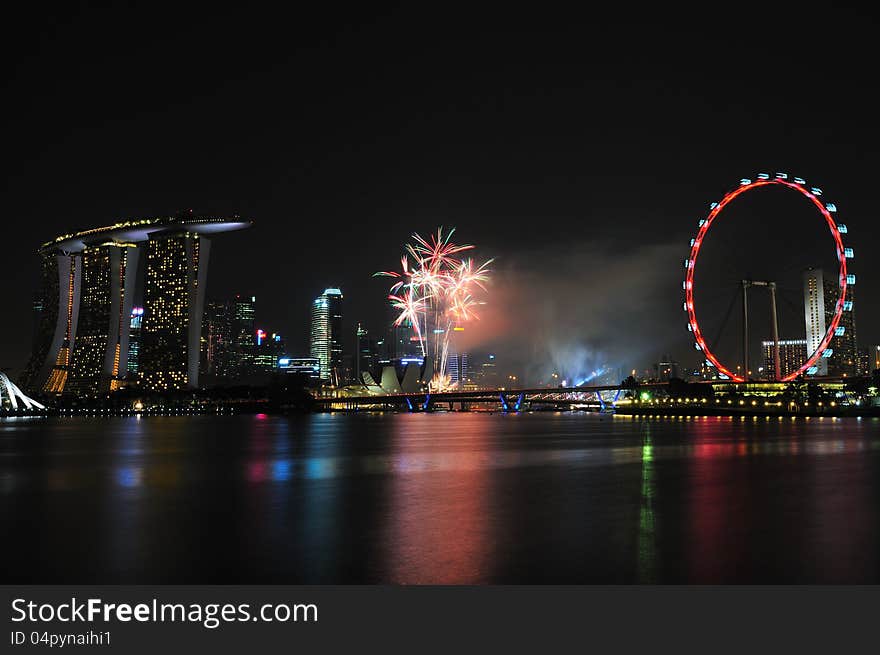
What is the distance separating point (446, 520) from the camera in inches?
603

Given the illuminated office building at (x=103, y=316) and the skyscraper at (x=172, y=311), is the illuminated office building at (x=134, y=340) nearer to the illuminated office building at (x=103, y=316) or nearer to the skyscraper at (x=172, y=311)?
the illuminated office building at (x=103, y=316)

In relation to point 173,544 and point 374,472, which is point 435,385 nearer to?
point 374,472

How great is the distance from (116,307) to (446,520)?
15490cm

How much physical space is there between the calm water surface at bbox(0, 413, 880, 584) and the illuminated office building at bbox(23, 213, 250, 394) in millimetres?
128534

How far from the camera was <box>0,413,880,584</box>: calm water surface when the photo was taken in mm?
11297

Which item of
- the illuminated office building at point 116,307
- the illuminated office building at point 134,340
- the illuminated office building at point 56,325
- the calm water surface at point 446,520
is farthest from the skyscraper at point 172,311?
the calm water surface at point 446,520

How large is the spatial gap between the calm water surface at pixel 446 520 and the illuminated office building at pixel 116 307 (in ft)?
422

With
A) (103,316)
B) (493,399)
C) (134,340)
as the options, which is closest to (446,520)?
(493,399)

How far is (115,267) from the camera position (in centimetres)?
15912

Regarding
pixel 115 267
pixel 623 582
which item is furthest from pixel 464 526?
pixel 115 267

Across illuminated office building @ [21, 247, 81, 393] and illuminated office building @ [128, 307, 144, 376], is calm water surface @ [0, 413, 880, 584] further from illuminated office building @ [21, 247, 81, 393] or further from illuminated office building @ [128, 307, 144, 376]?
illuminated office building @ [128, 307, 144, 376]

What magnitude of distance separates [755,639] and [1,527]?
41.4 ft

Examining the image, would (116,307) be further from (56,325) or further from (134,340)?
(134,340)

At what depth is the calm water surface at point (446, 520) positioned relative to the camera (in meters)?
11.3
